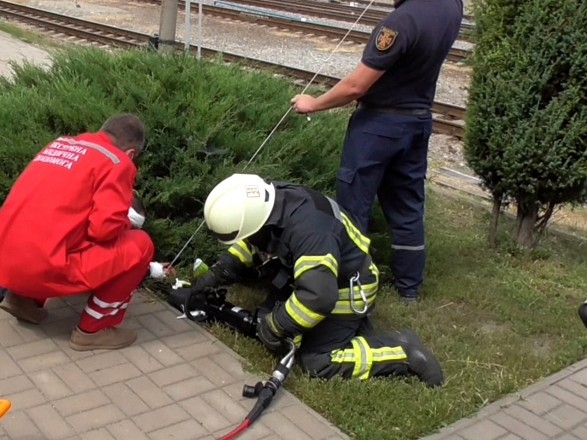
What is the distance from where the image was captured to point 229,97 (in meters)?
5.89

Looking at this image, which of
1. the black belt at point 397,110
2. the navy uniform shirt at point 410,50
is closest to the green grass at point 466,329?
the black belt at point 397,110

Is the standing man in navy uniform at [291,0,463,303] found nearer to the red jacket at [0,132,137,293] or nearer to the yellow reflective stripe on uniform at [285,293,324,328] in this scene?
the yellow reflective stripe on uniform at [285,293,324,328]

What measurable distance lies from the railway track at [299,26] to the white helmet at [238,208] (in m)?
13.0

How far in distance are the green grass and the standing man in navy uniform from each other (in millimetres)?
580

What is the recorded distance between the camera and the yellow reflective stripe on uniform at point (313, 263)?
160 inches

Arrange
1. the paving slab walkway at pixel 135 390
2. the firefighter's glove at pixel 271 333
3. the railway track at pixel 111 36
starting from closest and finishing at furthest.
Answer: the paving slab walkway at pixel 135 390
the firefighter's glove at pixel 271 333
the railway track at pixel 111 36

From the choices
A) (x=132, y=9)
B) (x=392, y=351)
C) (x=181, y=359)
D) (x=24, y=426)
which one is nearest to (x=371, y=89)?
(x=392, y=351)

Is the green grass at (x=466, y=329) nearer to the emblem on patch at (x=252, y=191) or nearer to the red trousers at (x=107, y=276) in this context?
the red trousers at (x=107, y=276)

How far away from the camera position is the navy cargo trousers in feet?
16.9

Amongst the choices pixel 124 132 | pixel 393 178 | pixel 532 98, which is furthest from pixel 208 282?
pixel 532 98

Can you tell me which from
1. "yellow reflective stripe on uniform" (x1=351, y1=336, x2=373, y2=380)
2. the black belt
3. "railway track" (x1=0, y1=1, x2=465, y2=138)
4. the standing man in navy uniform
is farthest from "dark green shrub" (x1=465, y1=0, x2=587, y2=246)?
"railway track" (x1=0, y1=1, x2=465, y2=138)

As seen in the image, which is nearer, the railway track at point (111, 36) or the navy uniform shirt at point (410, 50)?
the navy uniform shirt at point (410, 50)

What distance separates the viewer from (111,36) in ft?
54.2

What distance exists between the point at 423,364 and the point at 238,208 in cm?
132
